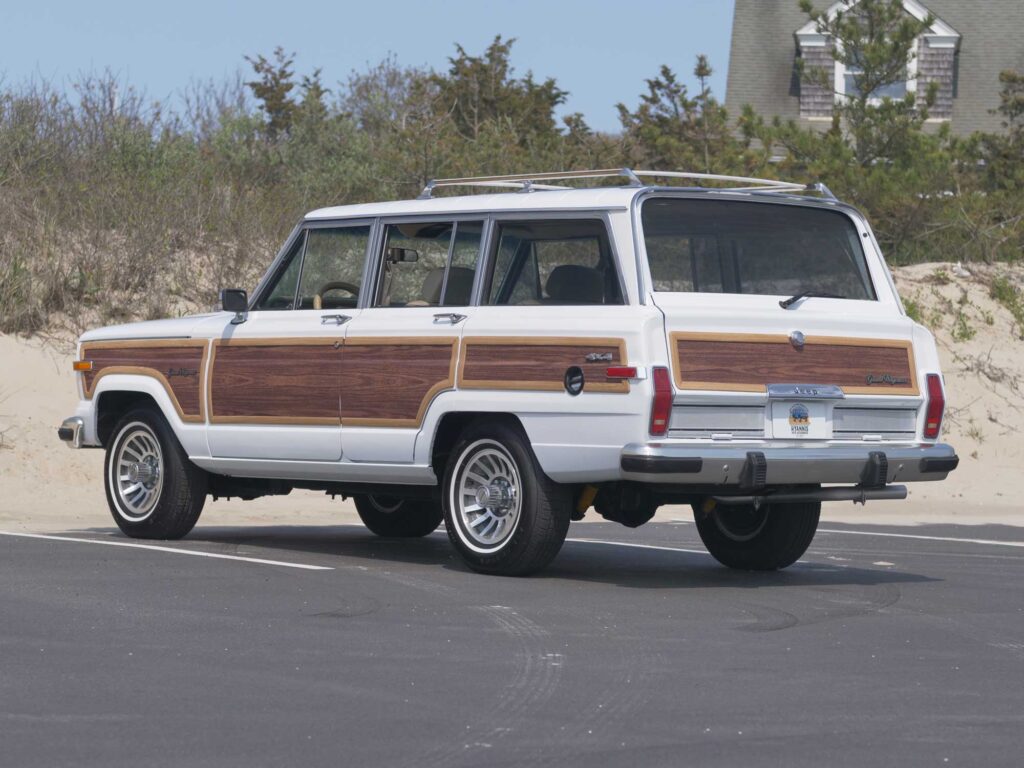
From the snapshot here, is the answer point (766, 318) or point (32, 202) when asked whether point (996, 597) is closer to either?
point (766, 318)

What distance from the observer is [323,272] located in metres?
12.0

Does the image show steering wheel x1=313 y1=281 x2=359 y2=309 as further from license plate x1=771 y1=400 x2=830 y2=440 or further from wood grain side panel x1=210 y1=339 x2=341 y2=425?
license plate x1=771 y1=400 x2=830 y2=440

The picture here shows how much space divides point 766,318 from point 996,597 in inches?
78.5

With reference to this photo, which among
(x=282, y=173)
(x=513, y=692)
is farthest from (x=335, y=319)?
(x=282, y=173)

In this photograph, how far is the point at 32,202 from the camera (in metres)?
23.9

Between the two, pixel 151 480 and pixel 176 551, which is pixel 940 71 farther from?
pixel 176 551

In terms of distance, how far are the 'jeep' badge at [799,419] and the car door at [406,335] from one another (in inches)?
76.0

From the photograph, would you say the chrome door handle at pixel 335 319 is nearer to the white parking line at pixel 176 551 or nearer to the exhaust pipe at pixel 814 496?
the white parking line at pixel 176 551

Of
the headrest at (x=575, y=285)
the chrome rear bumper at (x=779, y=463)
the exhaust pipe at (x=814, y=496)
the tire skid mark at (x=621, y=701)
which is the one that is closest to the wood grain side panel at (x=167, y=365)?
the headrest at (x=575, y=285)

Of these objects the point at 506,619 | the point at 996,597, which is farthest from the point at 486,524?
the point at 996,597

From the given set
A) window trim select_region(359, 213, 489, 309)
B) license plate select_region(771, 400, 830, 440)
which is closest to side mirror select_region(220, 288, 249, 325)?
window trim select_region(359, 213, 489, 309)

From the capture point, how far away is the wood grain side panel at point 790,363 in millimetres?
10078

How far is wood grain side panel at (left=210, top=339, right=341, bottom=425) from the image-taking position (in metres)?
11.5

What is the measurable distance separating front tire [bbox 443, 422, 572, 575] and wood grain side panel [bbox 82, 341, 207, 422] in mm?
2178
